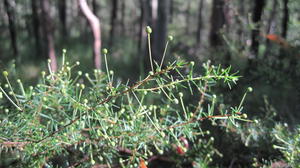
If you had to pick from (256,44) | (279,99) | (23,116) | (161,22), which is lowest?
(279,99)

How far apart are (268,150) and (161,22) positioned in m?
4.88

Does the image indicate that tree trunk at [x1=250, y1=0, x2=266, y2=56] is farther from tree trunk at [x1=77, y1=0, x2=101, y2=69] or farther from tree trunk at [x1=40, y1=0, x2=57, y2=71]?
tree trunk at [x1=40, y1=0, x2=57, y2=71]

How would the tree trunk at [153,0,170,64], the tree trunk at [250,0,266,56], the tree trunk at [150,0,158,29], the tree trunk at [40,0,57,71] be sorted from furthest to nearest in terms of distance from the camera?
the tree trunk at [150,0,158,29], the tree trunk at [153,0,170,64], the tree trunk at [40,0,57,71], the tree trunk at [250,0,266,56]

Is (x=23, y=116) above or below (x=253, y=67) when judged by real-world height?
above

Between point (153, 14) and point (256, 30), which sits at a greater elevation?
point (256, 30)

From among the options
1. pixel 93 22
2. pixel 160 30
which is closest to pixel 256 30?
pixel 93 22

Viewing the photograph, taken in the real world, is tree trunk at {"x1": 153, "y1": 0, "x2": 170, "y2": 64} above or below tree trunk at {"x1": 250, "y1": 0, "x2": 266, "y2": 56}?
below

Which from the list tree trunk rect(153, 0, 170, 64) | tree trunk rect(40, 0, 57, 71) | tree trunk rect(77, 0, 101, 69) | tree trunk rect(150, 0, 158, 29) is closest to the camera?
tree trunk rect(77, 0, 101, 69)

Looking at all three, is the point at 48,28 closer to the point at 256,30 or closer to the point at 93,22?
the point at 93,22

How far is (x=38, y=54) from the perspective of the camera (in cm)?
962

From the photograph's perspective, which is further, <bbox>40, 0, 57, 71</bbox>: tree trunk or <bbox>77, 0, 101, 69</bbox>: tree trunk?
<bbox>40, 0, 57, 71</bbox>: tree trunk

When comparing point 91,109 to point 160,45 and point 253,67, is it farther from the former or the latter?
point 160,45

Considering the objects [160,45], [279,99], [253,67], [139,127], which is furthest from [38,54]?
[139,127]

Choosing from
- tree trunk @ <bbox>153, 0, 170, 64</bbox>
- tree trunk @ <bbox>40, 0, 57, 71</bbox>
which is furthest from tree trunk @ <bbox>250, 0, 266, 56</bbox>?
tree trunk @ <bbox>40, 0, 57, 71</bbox>
